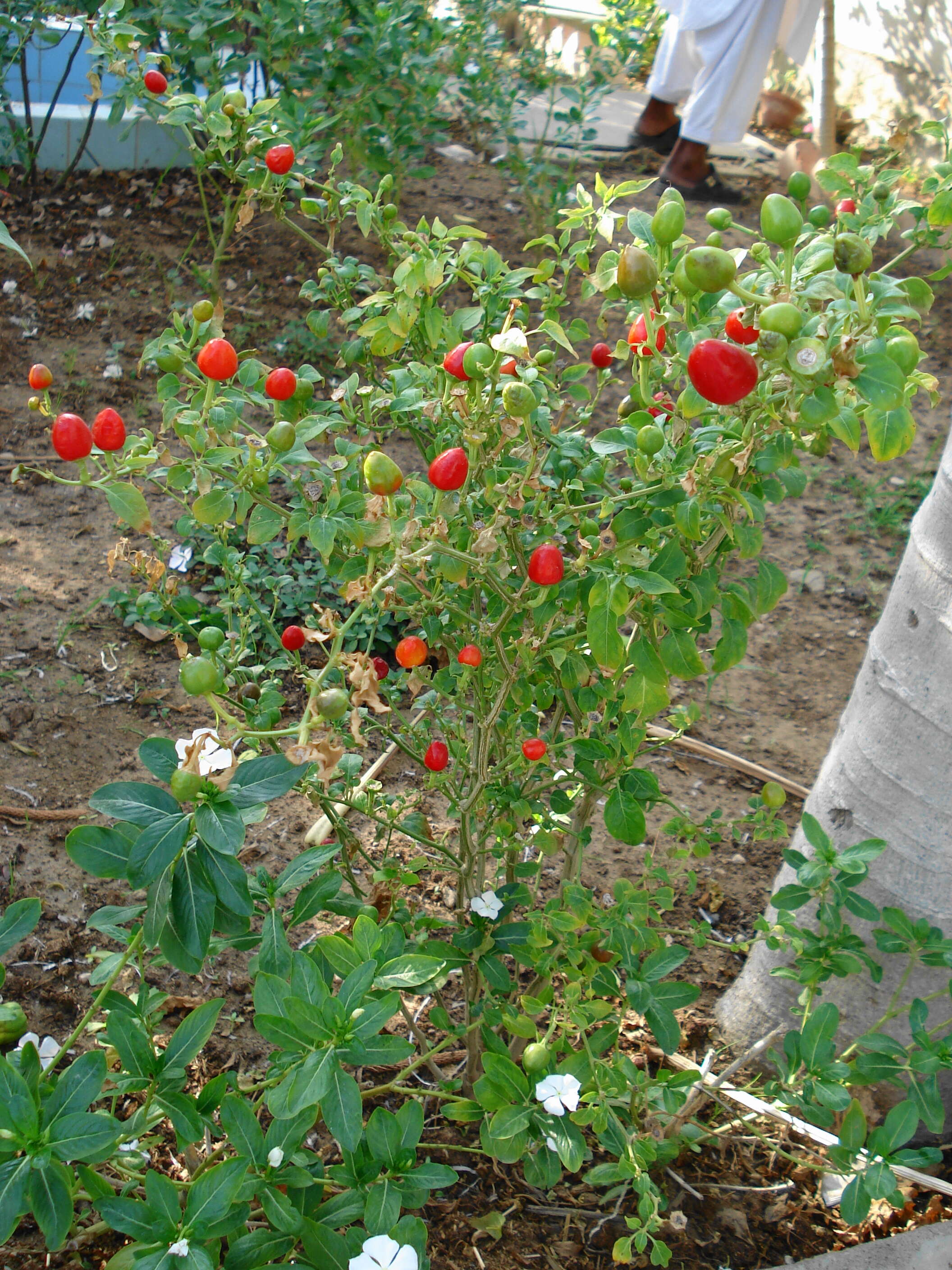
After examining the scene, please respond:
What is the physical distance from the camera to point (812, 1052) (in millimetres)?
1314

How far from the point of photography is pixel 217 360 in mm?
1054

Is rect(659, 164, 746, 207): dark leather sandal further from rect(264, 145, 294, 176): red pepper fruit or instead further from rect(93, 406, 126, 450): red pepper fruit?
rect(93, 406, 126, 450): red pepper fruit

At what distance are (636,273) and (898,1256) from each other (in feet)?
4.36

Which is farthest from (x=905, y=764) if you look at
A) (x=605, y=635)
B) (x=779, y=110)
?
(x=779, y=110)

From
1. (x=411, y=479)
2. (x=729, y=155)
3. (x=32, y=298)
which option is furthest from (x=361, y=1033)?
(x=729, y=155)

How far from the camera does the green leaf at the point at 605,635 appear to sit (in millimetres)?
1048

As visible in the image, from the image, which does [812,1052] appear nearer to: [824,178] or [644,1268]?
[644,1268]

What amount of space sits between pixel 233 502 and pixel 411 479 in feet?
0.73

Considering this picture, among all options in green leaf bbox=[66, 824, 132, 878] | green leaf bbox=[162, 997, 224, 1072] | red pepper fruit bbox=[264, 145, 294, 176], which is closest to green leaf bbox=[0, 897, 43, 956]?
green leaf bbox=[66, 824, 132, 878]

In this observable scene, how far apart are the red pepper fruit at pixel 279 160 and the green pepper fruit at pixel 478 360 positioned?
0.60 meters

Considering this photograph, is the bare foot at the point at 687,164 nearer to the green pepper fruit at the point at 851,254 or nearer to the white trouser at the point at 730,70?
the white trouser at the point at 730,70

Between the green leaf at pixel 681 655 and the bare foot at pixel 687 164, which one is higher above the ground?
the bare foot at pixel 687 164

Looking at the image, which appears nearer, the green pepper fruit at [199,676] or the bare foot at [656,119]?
the green pepper fruit at [199,676]

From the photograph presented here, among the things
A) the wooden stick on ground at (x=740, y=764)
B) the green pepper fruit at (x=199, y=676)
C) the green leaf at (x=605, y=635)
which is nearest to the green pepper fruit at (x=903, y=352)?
the green leaf at (x=605, y=635)
